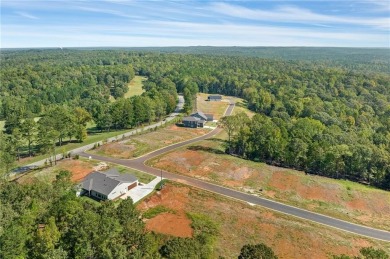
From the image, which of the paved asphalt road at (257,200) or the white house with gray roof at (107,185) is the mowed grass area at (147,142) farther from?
the white house with gray roof at (107,185)

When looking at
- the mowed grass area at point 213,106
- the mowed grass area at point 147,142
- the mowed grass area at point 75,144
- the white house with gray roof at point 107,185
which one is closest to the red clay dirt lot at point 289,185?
the mowed grass area at point 147,142

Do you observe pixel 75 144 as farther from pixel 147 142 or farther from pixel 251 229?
pixel 251 229

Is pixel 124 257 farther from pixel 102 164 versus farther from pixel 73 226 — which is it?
pixel 102 164

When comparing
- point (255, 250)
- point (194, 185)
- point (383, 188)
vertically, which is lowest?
point (383, 188)

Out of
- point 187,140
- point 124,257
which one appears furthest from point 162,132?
point 124,257

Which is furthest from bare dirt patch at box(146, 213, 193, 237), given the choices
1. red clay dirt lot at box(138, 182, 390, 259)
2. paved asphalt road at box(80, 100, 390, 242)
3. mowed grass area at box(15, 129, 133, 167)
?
mowed grass area at box(15, 129, 133, 167)

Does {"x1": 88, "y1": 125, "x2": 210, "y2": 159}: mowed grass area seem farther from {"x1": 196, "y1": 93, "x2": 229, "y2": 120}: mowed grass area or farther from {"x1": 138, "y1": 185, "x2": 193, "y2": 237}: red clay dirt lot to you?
Result: {"x1": 196, "y1": 93, "x2": 229, "y2": 120}: mowed grass area
